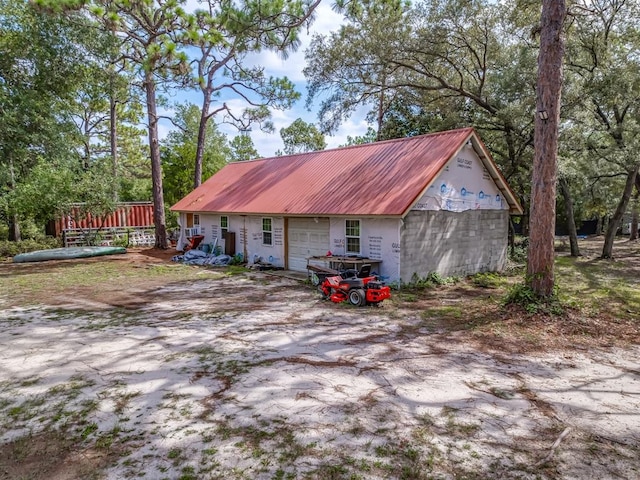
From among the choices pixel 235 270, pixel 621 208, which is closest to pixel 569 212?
pixel 621 208

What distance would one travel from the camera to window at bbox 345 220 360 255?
13.0 metres

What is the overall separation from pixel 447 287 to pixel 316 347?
22.1ft

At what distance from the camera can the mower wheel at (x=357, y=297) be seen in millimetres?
9891

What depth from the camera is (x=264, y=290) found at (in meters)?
12.0

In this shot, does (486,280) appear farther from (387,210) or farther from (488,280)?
(387,210)

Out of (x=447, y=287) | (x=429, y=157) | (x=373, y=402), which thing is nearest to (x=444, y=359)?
(x=373, y=402)

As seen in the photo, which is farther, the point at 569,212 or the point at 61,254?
the point at 569,212

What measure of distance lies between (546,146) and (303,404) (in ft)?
24.6

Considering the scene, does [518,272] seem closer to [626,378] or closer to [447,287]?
[447,287]

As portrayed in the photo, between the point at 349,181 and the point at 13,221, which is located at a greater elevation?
the point at 349,181

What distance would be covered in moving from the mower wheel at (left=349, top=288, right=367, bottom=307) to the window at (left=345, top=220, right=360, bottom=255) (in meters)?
3.12

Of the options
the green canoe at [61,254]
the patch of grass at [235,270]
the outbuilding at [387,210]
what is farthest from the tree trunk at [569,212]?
the green canoe at [61,254]

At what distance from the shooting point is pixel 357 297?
9.96m

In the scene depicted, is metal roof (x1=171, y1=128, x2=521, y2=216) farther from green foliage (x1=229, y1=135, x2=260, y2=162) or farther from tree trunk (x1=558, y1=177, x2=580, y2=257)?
green foliage (x1=229, y1=135, x2=260, y2=162)
